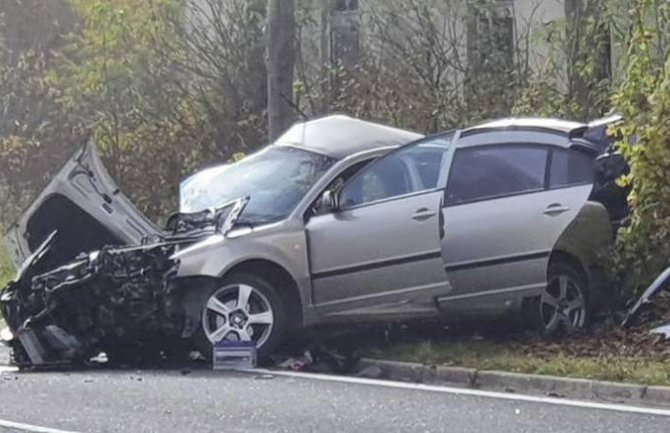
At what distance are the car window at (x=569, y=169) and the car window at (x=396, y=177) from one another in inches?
36.9

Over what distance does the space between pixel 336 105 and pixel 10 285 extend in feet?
29.0

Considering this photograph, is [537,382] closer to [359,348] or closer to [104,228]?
[359,348]

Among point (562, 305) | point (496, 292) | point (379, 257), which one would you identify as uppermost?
point (379, 257)

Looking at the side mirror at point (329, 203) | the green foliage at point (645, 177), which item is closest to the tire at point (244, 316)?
the side mirror at point (329, 203)

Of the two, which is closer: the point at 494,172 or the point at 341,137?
the point at 494,172

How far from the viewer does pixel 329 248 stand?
13.0 m

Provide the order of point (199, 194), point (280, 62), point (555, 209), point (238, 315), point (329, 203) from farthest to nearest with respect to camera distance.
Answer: point (280, 62) < point (199, 194) < point (555, 209) < point (329, 203) < point (238, 315)

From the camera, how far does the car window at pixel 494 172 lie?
13398mm

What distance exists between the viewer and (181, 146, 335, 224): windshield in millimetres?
13445

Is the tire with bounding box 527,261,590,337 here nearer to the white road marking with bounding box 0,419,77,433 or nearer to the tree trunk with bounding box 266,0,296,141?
the white road marking with bounding box 0,419,77,433

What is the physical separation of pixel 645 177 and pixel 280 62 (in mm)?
6572

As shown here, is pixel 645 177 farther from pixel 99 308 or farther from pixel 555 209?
pixel 99 308

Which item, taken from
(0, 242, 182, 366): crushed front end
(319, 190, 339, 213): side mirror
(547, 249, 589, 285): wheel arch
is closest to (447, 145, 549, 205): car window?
(547, 249, 589, 285): wheel arch

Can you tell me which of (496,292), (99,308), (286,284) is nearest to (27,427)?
(99,308)
